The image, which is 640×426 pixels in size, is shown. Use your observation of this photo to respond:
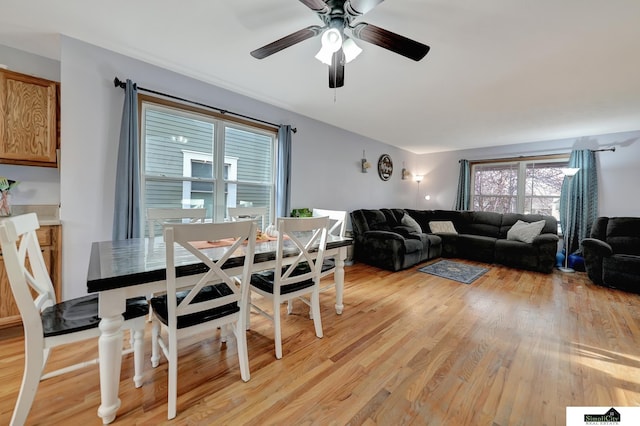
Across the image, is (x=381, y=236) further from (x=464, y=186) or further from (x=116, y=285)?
(x=116, y=285)

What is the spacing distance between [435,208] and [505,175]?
5.46 ft

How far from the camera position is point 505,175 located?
19.2 feet

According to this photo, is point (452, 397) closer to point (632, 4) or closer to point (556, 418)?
point (556, 418)

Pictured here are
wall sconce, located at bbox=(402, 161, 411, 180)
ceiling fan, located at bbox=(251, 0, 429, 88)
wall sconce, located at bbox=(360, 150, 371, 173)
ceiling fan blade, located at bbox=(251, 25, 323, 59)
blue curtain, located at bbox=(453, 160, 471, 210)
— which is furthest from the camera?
wall sconce, located at bbox=(402, 161, 411, 180)

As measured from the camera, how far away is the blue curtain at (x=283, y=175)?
373 centimetres

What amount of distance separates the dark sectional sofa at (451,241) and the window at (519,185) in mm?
630

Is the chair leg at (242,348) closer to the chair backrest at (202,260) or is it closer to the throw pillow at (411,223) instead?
the chair backrest at (202,260)

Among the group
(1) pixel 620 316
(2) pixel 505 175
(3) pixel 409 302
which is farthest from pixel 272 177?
(2) pixel 505 175

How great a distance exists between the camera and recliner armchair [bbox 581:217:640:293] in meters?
3.37

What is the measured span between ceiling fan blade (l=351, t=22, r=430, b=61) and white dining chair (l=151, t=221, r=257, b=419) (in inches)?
55.6

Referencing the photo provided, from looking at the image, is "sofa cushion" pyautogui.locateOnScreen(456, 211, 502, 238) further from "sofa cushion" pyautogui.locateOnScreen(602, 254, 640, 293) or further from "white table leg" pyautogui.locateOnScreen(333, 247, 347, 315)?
"white table leg" pyautogui.locateOnScreen(333, 247, 347, 315)

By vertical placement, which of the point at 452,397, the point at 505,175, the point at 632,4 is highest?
the point at 632,4

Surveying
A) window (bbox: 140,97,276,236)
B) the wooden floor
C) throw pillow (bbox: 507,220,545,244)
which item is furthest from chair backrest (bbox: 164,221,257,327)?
throw pillow (bbox: 507,220,545,244)

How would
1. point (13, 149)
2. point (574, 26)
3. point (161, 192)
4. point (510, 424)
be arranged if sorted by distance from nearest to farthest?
point (510, 424) → point (574, 26) → point (13, 149) → point (161, 192)
